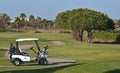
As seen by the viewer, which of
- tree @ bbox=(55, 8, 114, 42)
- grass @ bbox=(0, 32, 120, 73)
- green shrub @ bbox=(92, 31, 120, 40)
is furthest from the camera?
green shrub @ bbox=(92, 31, 120, 40)

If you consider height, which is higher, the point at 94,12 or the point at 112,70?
the point at 94,12

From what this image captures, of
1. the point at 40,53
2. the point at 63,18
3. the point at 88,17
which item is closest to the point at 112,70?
the point at 40,53

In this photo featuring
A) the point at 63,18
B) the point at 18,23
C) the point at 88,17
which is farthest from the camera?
the point at 18,23

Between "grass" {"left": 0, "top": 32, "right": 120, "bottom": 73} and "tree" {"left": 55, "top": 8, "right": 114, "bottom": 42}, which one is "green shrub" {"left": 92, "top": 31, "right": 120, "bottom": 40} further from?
"grass" {"left": 0, "top": 32, "right": 120, "bottom": 73}

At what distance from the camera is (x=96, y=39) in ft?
268

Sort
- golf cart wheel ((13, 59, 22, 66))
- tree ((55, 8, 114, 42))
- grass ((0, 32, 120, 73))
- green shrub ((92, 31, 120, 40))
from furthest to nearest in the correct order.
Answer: green shrub ((92, 31, 120, 40)), tree ((55, 8, 114, 42)), golf cart wheel ((13, 59, 22, 66)), grass ((0, 32, 120, 73))

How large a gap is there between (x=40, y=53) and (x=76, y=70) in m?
11.0

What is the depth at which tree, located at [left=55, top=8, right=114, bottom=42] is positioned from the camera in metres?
75.5

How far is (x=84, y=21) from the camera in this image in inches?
2943

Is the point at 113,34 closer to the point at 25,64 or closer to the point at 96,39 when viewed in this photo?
the point at 96,39

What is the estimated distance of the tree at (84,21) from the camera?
75.5m

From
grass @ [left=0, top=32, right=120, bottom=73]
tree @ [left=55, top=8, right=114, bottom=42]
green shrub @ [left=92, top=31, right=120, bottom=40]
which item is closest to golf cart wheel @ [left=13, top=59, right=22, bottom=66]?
grass @ [left=0, top=32, right=120, bottom=73]

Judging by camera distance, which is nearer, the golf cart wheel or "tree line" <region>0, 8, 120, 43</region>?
the golf cart wheel

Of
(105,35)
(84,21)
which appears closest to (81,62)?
(84,21)
